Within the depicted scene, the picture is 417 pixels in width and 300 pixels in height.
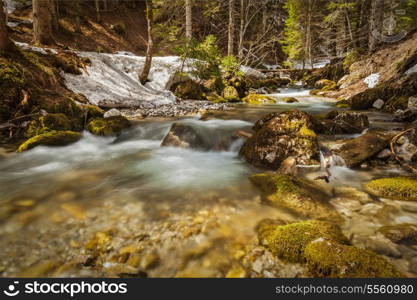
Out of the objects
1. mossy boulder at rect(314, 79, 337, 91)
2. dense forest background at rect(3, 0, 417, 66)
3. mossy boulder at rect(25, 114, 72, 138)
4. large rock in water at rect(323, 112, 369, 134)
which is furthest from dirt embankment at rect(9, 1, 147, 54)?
mossy boulder at rect(314, 79, 337, 91)

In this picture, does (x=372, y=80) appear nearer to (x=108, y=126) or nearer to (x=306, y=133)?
(x=306, y=133)

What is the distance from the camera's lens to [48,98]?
6.43 metres

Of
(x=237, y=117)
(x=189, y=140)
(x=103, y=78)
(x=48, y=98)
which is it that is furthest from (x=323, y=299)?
Result: (x=103, y=78)

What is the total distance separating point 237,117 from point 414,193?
5.76m

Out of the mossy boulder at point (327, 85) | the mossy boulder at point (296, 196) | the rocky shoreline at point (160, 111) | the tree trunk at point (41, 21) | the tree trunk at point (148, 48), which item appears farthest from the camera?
the mossy boulder at point (327, 85)

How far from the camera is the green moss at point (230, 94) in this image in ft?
40.9

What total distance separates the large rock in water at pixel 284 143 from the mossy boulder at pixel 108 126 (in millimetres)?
3937

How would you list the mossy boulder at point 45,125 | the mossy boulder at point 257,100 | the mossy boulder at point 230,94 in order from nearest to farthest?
1. the mossy boulder at point 45,125
2. the mossy boulder at point 257,100
3. the mossy boulder at point 230,94

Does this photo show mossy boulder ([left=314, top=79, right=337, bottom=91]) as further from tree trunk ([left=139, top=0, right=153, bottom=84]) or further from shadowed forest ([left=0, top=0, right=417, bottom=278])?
tree trunk ([left=139, top=0, right=153, bottom=84])

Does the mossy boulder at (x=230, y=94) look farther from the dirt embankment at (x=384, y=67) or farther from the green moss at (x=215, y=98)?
the dirt embankment at (x=384, y=67)

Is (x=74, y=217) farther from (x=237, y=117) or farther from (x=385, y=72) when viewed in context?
(x=385, y=72)

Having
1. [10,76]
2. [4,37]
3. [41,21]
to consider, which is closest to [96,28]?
[41,21]

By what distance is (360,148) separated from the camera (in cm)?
426

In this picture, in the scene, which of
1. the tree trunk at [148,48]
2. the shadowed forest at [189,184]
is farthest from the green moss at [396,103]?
the tree trunk at [148,48]
